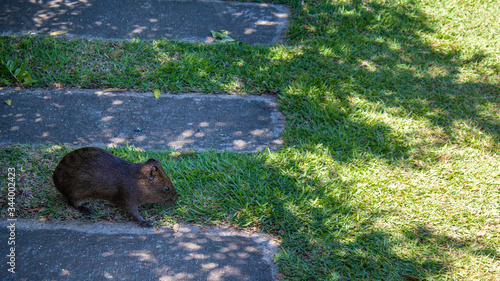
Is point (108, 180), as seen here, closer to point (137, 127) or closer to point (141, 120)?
point (137, 127)

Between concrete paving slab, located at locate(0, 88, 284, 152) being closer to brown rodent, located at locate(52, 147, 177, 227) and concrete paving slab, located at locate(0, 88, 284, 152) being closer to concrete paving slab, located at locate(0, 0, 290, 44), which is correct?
brown rodent, located at locate(52, 147, 177, 227)

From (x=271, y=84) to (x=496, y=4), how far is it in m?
4.39

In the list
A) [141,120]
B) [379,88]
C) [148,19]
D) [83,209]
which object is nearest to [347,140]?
[379,88]

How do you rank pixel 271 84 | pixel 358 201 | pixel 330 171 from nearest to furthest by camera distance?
pixel 358 201 → pixel 330 171 → pixel 271 84

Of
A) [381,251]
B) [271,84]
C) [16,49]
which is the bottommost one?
[381,251]

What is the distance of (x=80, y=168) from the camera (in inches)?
134

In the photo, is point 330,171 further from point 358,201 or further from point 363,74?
point 363,74

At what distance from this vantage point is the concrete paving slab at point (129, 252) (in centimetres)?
309

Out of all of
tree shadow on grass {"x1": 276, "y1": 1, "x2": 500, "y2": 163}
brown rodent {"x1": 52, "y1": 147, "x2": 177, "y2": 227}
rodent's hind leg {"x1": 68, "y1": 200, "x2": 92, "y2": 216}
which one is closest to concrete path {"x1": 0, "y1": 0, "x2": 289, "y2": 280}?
rodent's hind leg {"x1": 68, "y1": 200, "x2": 92, "y2": 216}

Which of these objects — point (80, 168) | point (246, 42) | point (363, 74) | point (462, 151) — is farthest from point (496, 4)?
point (80, 168)

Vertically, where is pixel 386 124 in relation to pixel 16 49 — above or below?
below

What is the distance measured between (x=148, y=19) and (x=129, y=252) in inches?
157

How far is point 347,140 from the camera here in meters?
4.39

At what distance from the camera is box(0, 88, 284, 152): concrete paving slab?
4.31 meters
